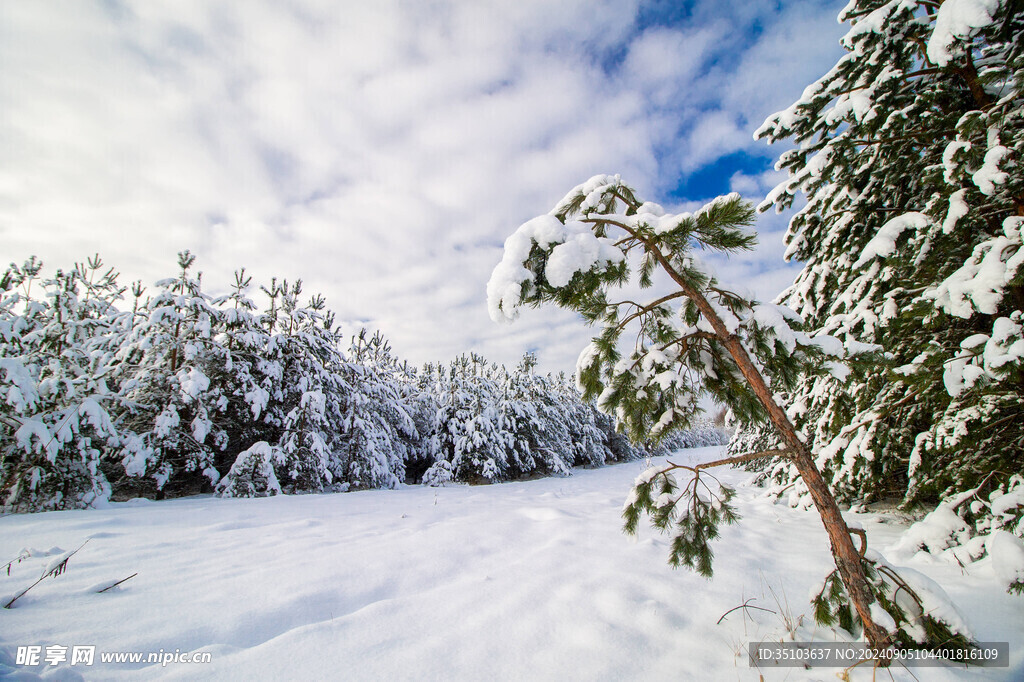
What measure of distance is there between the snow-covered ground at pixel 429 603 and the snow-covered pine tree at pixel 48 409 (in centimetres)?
242

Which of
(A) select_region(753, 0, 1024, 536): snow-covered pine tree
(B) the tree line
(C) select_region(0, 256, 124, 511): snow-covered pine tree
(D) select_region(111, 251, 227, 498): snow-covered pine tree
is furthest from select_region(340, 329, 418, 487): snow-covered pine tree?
(A) select_region(753, 0, 1024, 536): snow-covered pine tree

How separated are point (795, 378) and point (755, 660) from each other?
1614 millimetres

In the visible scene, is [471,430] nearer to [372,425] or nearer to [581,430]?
[372,425]

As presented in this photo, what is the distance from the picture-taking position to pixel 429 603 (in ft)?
9.15

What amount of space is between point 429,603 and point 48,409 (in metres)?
8.63

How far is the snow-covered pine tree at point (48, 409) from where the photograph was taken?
5984 millimetres

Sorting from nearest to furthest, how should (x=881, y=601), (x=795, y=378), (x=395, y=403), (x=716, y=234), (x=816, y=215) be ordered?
(x=881, y=601), (x=716, y=234), (x=795, y=378), (x=816, y=215), (x=395, y=403)

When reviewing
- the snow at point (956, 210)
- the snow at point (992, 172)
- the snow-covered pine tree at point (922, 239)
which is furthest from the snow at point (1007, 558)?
the snow at point (992, 172)

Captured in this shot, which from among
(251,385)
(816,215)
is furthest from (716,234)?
(251,385)

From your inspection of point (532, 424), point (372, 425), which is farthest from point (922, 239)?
point (532, 424)

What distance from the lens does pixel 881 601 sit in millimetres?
1982

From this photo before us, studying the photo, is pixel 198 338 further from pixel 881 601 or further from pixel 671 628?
pixel 881 601

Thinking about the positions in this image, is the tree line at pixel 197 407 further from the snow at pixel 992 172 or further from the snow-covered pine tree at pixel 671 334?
the snow at pixel 992 172

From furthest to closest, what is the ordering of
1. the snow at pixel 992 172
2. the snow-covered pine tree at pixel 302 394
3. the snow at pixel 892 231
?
the snow-covered pine tree at pixel 302 394 → the snow at pixel 892 231 → the snow at pixel 992 172
